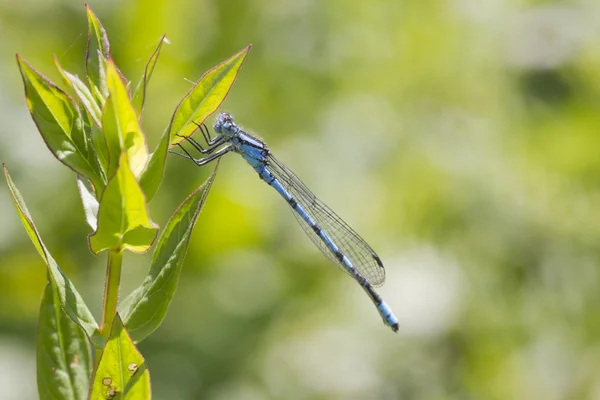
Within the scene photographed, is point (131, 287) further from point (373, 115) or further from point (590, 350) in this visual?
point (590, 350)

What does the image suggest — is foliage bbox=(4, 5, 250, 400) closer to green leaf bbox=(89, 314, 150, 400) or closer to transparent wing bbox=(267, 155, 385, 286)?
green leaf bbox=(89, 314, 150, 400)

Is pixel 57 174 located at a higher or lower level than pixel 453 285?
higher

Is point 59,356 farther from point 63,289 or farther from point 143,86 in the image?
point 143,86

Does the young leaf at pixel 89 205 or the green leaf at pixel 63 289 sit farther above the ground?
the young leaf at pixel 89 205

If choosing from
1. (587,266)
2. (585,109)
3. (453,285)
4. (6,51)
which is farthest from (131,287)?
(585,109)

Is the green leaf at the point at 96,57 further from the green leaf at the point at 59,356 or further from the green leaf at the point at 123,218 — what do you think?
the green leaf at the point at 59,356

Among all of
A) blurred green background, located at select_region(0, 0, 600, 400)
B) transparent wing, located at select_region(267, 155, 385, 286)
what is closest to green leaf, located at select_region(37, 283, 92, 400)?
Result: transparent wing, located at select_region(267, 155, 385, 286)

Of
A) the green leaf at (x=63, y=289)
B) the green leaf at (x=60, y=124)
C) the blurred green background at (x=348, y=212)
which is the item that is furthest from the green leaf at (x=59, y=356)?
the blurred green background at (x=348, y=212)

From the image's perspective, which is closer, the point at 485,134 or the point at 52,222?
the point at 52,222

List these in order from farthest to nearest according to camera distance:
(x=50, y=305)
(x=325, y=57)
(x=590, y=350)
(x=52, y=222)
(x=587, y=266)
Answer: (x=325, y=57)
(x=587, y=266)
(x=590, y=350)
(x=52, y=222)
(x=50, y=305)
